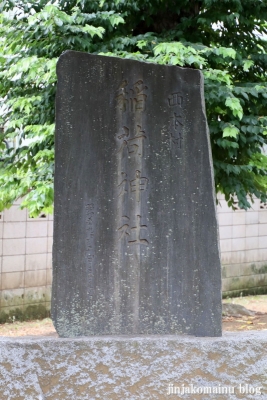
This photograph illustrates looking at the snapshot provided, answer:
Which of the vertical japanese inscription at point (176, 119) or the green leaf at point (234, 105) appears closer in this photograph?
the vertical japanese inscription at point (176, 119)

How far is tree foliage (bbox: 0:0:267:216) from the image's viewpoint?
21.5 ft

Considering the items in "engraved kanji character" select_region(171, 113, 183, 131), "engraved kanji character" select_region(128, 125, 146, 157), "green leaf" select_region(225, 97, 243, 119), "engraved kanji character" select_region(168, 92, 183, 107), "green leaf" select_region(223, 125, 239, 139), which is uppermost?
"green leaf" select_region(225, 97, 243, 119)

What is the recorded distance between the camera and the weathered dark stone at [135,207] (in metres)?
4.74

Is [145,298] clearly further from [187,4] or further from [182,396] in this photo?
[187,4]

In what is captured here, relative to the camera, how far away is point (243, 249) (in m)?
12.0

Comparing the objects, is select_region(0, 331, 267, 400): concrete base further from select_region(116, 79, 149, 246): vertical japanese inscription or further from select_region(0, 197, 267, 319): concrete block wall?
select_region(0, 197, 267, 319): concrete block wall

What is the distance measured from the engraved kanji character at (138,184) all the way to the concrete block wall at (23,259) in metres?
4.68

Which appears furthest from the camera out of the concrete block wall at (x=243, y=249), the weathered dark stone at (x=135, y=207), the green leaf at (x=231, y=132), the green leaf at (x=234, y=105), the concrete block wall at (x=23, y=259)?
the concrete block wall at (x=243, y=249)

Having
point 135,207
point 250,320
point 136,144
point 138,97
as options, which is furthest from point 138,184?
point 250,320

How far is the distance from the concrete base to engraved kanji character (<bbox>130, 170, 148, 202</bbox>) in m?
1.20

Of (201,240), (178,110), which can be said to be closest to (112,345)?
(201,240)

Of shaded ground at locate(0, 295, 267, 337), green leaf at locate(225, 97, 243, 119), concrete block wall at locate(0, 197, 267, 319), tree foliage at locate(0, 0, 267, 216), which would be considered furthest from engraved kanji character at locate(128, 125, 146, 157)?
concrete block wall at locate(0, 197, 267, 319)

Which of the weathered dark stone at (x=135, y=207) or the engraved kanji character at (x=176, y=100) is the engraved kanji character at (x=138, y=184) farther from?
the engraved kanji character at (x=176, y=100)

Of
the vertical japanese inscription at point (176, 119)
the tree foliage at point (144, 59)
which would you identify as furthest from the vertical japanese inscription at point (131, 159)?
the tree foliage at point (144, 59)
